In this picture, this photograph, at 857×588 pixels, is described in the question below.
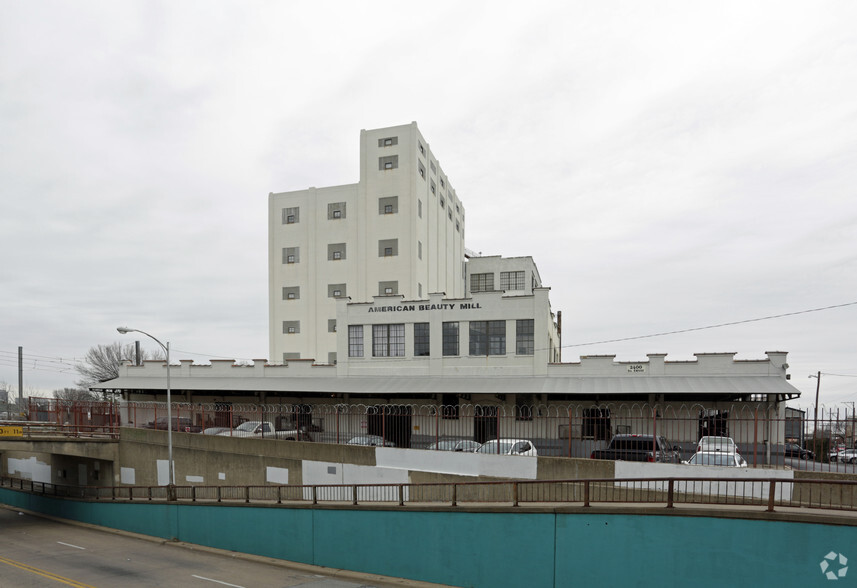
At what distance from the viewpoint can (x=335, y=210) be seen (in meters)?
49.6

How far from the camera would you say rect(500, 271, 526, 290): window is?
56562mm

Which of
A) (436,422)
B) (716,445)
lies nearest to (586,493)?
(716,445)

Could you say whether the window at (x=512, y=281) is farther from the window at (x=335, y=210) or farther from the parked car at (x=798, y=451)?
the parked car at (x=798, y=451)

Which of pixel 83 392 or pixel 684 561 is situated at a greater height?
pixel 684 561

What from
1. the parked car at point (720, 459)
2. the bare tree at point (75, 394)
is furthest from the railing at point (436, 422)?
the bare tree at point (75, 394)

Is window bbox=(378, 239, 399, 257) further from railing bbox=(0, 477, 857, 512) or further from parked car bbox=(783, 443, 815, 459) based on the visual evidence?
parked car bbox=(783, 443, 815, 459)

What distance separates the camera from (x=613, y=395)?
99.7 feet

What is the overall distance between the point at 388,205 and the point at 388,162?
152 inches

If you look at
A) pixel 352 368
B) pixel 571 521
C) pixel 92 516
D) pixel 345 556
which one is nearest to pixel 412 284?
pixel 352 368

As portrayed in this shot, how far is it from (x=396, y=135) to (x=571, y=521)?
40.7 m

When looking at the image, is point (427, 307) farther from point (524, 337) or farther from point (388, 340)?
point (524, 337)

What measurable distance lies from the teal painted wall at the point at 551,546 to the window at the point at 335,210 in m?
33.7

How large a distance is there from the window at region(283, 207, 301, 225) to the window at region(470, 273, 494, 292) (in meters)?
21.7

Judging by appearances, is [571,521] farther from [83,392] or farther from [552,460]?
[83,392]
